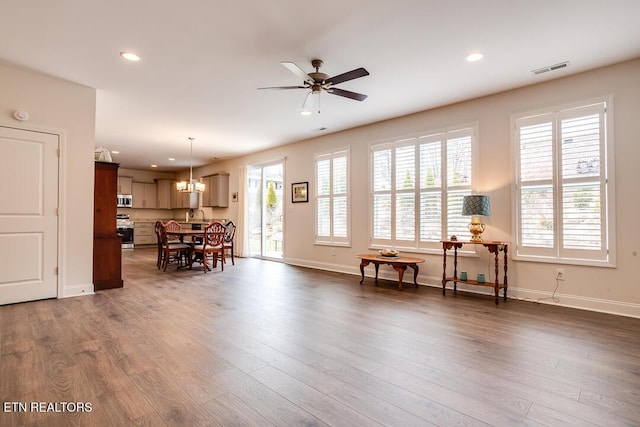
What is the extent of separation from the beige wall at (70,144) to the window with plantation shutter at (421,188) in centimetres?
433

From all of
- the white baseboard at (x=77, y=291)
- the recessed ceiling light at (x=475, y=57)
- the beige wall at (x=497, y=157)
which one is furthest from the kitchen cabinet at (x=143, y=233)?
the recessed ceiling light at (x=475, y=57)

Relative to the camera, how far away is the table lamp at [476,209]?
4062 mm

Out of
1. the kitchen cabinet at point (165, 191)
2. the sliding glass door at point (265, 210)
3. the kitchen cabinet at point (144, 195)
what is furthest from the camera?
the kitchen cabinet at point (165, 191)

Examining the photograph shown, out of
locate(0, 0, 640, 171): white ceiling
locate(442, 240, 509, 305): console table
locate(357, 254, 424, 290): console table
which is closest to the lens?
locate(0, 0, 640, 171): white ceiling

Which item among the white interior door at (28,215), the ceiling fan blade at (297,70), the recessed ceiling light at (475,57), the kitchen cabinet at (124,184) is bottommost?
the white interior door at (28,215)

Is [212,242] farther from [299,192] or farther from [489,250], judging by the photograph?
[489,250]

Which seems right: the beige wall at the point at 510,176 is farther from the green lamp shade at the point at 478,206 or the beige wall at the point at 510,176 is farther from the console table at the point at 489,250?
the green lamp shade at the point at 478,206

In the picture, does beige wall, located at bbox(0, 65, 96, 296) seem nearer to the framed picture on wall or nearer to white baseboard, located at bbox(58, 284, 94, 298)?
white baseboard, located at bbox(58, 284, 94, 298)

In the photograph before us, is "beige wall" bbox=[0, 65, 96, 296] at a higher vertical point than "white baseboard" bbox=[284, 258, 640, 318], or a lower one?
higher

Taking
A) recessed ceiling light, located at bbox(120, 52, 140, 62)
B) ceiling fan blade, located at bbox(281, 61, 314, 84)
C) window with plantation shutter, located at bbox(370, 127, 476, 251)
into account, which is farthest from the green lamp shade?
recessed ceiling light, located at bbox(120, 52, 140, 62)

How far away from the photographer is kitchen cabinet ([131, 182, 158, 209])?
1094 centimetres

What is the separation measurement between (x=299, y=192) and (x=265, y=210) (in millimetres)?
1589

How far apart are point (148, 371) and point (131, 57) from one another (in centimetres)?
315

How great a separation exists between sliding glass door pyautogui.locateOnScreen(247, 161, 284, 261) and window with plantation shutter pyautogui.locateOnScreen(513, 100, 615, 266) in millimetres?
5101
